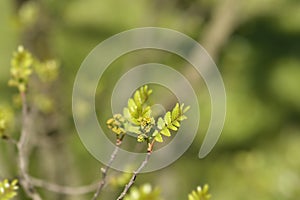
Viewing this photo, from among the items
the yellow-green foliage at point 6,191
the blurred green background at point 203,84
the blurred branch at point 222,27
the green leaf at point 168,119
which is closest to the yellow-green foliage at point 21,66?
the yellow-green foliage at point 6,191

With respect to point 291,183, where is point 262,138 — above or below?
above

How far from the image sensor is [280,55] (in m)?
4.70

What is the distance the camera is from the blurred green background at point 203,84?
94.4 inches

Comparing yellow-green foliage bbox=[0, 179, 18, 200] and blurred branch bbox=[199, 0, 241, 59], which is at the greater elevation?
blurred branch bbox=[199, 0, 241, 59]

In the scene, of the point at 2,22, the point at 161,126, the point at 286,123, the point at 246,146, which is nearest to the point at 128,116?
the point at 161,126

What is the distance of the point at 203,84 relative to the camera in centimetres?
375

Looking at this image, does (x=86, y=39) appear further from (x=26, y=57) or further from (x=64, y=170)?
(x=26, y=57)

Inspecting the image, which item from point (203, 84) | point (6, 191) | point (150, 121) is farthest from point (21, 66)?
point (203, 84)

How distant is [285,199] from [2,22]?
368 centimetres

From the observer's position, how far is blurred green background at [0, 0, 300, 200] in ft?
7.87

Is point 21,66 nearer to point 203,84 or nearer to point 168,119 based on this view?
point 168,119

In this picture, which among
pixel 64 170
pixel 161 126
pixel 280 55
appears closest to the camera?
A: pixel 161 126

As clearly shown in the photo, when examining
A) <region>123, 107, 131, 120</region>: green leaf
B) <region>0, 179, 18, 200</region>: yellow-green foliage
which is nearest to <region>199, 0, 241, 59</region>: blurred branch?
<region>123, 107, 131, 120</region>: green leaf

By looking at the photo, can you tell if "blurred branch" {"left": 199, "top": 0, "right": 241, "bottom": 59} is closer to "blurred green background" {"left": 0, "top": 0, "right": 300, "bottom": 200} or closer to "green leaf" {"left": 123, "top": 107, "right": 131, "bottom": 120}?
"blurred green background" {"left": 0, "top": 0, "right": 300, "bottom": 200}
